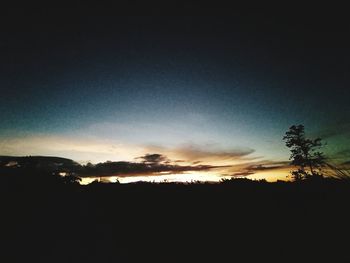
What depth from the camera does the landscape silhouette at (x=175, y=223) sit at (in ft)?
19.7

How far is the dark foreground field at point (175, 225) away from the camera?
237 inches

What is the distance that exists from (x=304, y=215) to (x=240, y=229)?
6.24 feet

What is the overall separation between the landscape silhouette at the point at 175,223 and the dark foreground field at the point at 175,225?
24 mm

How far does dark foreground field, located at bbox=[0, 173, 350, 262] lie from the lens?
6.03 meters

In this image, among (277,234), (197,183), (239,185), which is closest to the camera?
(277,234)

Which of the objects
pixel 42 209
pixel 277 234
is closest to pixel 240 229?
pixel 277 234

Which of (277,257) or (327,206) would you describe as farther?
(327,206)

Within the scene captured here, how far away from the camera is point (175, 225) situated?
7879 mm

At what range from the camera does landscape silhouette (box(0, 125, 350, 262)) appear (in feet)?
19.7

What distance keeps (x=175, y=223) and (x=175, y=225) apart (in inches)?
5.4

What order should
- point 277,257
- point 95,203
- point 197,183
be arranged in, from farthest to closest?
point 197,183
point 95,203
point 277,257

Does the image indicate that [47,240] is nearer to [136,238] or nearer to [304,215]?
[136,238]

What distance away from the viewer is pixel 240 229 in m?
7.29

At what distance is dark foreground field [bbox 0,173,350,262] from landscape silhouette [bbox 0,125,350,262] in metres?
0.02
